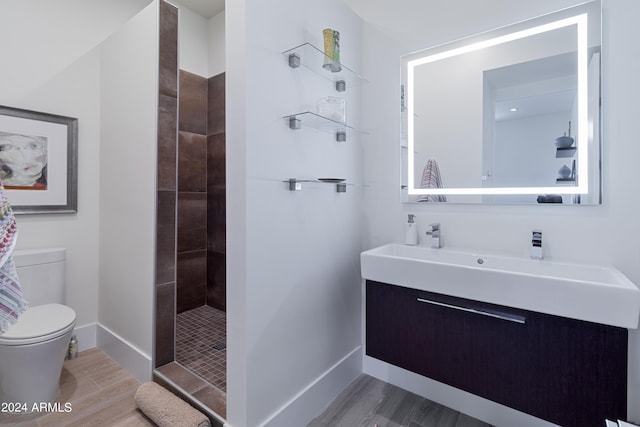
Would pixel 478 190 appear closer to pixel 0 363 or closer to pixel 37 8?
pixel 0 363

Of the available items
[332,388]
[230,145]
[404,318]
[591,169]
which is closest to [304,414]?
[332,388]

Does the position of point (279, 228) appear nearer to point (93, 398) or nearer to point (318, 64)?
point (318, 64)

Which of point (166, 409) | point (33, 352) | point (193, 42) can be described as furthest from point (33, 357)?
point (193, 42)

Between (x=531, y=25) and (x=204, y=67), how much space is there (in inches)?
104

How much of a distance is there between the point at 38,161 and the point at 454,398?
299 cm

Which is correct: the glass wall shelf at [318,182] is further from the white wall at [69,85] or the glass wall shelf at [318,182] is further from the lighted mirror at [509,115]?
the white wall at [69,85]

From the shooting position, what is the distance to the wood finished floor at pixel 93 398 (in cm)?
161

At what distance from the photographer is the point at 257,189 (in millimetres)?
1367

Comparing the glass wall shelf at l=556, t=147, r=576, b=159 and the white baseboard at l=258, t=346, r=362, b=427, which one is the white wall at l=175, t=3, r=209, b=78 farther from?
the glass wall shelf at l=556, t=147, r=576, b=159

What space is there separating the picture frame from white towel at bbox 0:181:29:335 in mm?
1326

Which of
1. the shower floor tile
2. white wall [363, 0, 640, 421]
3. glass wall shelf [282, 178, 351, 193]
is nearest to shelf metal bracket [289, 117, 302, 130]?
glass wall shelf [282, 178, 351, 193]

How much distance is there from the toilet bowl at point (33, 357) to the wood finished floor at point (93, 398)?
0.30ft

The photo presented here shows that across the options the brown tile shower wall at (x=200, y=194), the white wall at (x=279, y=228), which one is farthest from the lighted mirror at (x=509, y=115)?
the brown tile shower wall at (x=200, y=194)

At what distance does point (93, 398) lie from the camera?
1.80 meters
